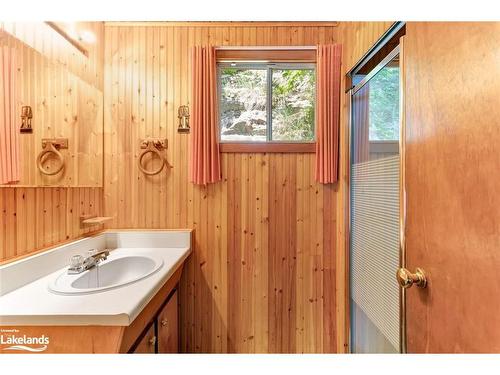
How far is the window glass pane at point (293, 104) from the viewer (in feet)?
6.08

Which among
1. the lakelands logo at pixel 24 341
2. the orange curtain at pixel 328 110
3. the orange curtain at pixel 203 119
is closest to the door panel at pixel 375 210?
the orange curtain at pixel 328 110

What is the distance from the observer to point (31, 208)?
1.19 meters

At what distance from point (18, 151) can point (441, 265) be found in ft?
5.77

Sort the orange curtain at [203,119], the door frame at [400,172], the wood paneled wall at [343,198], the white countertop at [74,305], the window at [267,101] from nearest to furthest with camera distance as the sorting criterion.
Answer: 1. the white countertop at [74,305]
2. the door frame at [400,172]
3. the wood paneled wall at [343,198]
4. the orange curtain at [203,119]
5. the window at [267,101]

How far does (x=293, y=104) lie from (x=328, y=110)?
0.29m

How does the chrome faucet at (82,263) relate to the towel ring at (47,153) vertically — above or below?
below

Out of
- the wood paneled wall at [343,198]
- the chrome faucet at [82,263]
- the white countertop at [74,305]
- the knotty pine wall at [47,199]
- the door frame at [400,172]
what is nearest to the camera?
the white countertop at [74,305]

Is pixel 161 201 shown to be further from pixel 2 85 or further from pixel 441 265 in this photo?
pixel 441 265

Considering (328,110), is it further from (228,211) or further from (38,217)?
(38,217)

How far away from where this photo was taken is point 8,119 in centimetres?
106

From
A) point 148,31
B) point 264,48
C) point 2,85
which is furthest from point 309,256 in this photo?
point 148,31

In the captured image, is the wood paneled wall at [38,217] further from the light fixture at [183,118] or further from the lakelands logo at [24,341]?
the light fixture at [183,118]

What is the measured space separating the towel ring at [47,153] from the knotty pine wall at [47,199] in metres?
0.10

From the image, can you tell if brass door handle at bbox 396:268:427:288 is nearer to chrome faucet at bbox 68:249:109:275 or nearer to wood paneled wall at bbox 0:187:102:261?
chrome faucet at bbox 68:249:109:275
